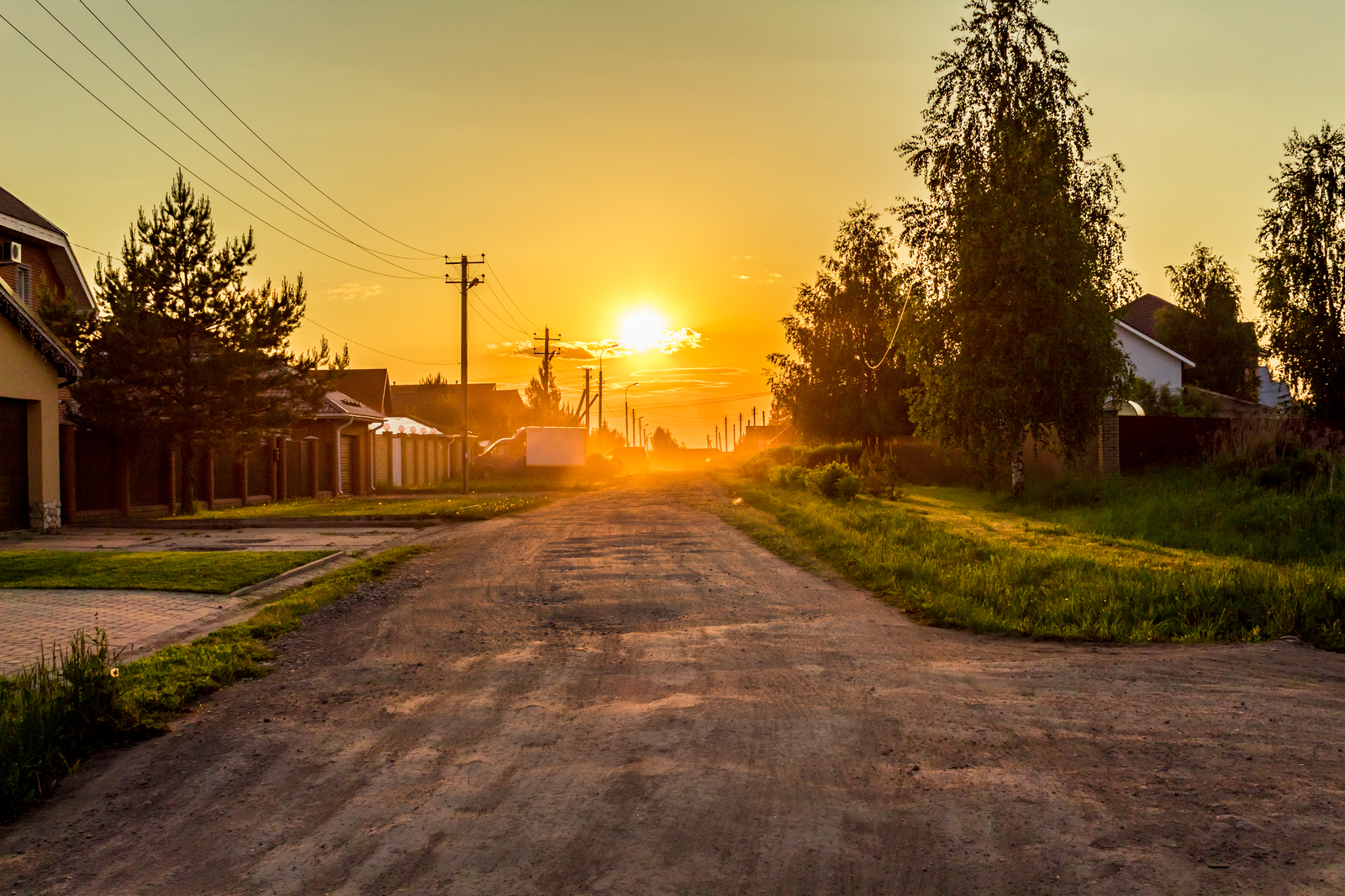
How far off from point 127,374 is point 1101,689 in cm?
2196

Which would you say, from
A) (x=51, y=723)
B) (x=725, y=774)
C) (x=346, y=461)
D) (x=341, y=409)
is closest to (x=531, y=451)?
(x=346, y=461)

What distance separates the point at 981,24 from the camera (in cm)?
2502

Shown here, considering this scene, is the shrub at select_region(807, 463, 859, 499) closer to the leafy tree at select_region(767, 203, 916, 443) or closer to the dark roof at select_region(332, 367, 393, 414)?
the leafy tree at select_region(767, 203, 916, 443)

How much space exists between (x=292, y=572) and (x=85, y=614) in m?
3.37

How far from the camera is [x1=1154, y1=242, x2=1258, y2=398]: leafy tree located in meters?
49.8

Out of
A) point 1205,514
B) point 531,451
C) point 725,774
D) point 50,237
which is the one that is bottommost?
point 725,774

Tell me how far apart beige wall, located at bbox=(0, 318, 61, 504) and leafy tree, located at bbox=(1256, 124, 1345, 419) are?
103ft

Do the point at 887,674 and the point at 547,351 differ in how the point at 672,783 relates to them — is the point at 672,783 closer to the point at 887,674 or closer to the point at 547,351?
the point at 887,674

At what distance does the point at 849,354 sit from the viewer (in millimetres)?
40844

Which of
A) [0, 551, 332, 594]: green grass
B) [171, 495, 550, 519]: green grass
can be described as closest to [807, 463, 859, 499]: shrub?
[171, 495, 550, 519]: green grass

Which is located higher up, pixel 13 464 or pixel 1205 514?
pixel 13 464

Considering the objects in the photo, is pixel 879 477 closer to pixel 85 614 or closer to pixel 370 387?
pixel 85 614

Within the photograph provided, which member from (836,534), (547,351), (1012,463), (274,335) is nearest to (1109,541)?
(836,534)

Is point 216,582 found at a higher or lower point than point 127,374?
lower
